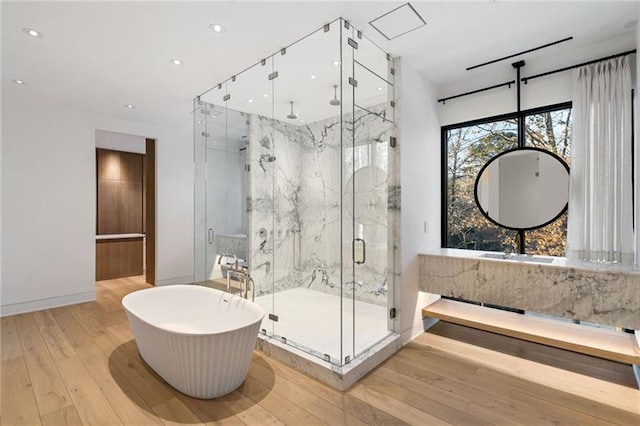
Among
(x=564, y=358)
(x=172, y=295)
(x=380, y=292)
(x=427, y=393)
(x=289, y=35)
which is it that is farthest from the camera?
(x=172, y=295)

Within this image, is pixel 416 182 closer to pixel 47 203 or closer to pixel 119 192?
pixel 47 203

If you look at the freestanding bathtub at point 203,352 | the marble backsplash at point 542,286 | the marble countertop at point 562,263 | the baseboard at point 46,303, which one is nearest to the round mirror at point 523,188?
the marble countertop at point 562,263

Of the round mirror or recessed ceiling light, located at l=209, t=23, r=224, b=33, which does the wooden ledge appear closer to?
the round mirror

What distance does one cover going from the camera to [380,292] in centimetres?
315

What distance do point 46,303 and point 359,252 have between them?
4.54m

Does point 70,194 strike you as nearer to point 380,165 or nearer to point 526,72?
point 380,165

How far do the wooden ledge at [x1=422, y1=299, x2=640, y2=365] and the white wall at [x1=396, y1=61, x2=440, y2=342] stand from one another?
0.36 m

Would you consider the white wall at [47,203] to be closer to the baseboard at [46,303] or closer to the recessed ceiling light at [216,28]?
the baseboard at [46,303]

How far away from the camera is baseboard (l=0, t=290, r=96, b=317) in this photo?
4051mm

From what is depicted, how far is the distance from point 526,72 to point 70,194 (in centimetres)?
610

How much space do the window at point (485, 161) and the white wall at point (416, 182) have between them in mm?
226

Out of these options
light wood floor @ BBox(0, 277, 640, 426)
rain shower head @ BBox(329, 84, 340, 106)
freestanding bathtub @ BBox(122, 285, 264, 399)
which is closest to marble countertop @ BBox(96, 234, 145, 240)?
light wood floor @ BBox(0, 277, 640, 426)

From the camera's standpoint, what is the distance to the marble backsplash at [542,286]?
7.86 ft

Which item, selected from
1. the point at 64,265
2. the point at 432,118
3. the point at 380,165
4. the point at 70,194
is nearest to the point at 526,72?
the point at 432,118
